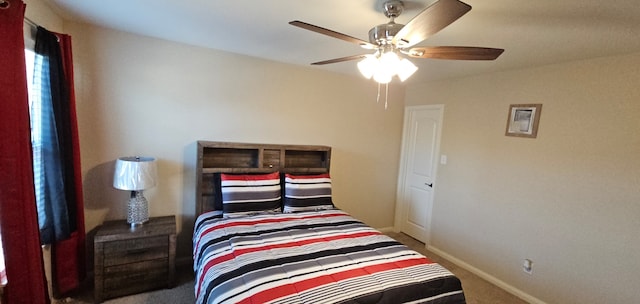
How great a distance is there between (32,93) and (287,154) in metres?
2.10

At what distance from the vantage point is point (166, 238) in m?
2.29

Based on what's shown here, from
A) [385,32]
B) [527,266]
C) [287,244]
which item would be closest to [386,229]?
[527,266]

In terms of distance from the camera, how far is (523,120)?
2.68 metres

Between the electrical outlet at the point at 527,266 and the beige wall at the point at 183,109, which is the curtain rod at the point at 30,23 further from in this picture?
the electrical outlet at the point at 527,266

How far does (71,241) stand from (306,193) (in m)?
1.90

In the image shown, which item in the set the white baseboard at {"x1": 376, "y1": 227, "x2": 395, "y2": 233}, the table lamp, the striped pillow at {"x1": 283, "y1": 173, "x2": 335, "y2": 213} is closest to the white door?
the white baseboard at {"x1": 376, "y1": 227, "x2": 395, "y2": 233}

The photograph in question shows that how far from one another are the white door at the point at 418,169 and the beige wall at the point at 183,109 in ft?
2.47

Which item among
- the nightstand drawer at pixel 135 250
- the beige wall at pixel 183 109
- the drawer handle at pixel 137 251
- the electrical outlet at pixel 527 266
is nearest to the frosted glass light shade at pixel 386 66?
the beige wall at pixel 183 109

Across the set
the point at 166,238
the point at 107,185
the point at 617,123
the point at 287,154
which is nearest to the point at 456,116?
the point at 617,123

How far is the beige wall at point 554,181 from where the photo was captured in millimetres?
2119

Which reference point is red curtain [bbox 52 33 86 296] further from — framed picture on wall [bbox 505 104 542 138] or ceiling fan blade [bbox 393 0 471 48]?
framed picture on wall [bbox 505 104 542 138]

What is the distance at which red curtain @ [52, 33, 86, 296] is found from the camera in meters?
2.00

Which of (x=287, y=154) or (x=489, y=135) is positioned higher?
(x=489, y=135)

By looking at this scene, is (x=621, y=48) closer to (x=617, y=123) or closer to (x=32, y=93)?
(x=617, y=123)
